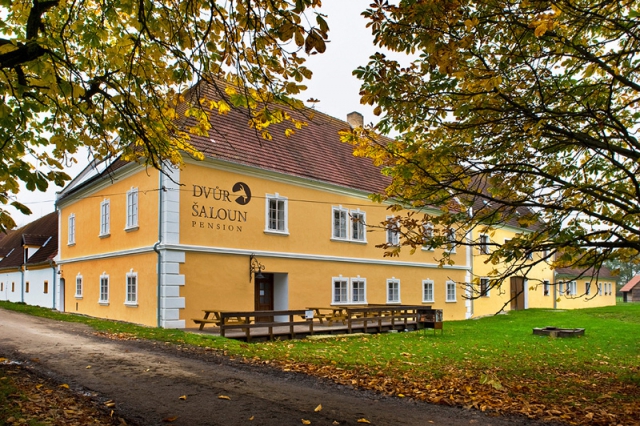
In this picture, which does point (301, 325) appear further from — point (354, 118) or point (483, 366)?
point (354, 118)

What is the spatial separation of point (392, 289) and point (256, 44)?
817 inches

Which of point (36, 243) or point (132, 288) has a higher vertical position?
point (36, 243)

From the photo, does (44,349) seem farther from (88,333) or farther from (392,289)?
(392,289)

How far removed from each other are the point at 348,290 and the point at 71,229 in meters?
13.5

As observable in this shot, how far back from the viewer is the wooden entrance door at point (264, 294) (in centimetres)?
2028

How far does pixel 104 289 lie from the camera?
846 inches

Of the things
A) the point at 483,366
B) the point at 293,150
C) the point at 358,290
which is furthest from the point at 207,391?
the point at 358,290

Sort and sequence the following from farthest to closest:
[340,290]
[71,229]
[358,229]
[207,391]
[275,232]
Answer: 1. [71,229]
2. [358,229]
3. [340,290]
4. [275,232]
5. [207,391]

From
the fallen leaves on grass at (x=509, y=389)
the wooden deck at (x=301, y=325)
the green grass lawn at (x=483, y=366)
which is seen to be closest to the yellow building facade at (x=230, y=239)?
the wooden deck at (x=301, y=325)

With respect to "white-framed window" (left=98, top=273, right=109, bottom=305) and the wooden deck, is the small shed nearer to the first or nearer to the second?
the wooden deck

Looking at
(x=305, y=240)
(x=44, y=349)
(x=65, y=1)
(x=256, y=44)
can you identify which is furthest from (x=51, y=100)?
(x=305, y=240)

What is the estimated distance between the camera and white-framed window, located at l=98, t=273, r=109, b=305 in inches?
835

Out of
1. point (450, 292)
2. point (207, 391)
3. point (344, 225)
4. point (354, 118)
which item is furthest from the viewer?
point (450, 292)

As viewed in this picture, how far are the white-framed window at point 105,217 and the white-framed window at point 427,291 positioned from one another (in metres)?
15.7
